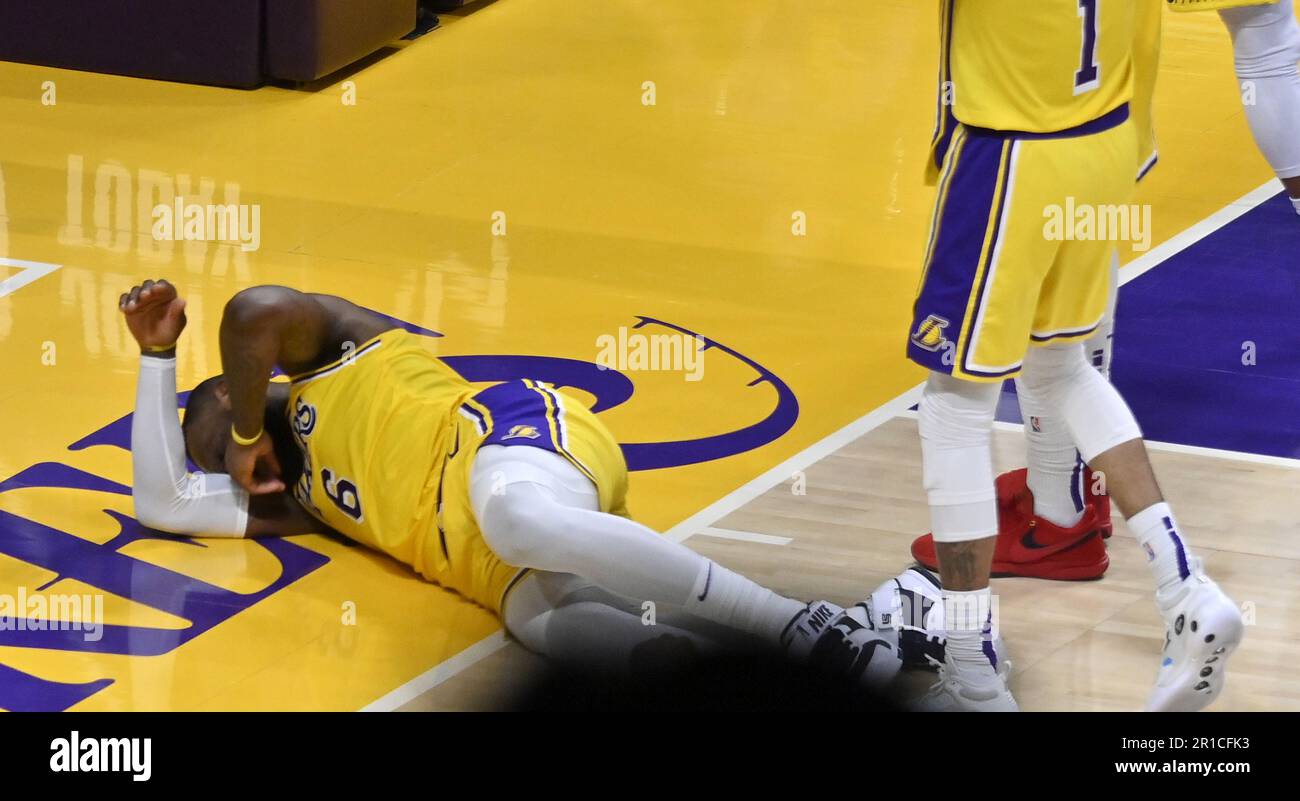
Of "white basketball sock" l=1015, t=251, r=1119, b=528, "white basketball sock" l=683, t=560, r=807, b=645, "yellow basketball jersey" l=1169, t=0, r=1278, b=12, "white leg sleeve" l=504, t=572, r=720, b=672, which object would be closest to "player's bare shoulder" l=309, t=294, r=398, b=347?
"white leg sleeve" l=504, t=572, r=720, b=672

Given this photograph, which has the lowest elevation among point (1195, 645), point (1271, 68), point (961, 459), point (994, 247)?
point (1195, 645)

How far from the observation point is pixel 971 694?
3.94 metres

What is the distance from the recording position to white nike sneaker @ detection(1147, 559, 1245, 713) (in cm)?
377

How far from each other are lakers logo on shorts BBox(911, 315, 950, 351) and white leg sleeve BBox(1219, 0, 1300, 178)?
2.06m

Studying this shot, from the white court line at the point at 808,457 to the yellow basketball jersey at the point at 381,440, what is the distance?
14.0 inches

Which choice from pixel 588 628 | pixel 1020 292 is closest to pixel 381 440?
pixel 588 628

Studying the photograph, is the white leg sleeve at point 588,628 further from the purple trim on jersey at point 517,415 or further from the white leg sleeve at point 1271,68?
the white leg sleeve at point 1271,68

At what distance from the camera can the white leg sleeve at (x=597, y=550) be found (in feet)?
13.3

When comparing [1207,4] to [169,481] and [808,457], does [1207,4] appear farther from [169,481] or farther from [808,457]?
[169,481]

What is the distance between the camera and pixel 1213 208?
720 centimetres

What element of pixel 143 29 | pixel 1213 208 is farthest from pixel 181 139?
pixel 1213 208

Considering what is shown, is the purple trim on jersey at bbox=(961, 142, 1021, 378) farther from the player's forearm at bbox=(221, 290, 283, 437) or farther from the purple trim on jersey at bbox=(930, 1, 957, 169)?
the player's forearm at bbox=(221, 290, 283, 437)

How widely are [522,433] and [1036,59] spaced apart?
1375 mm
